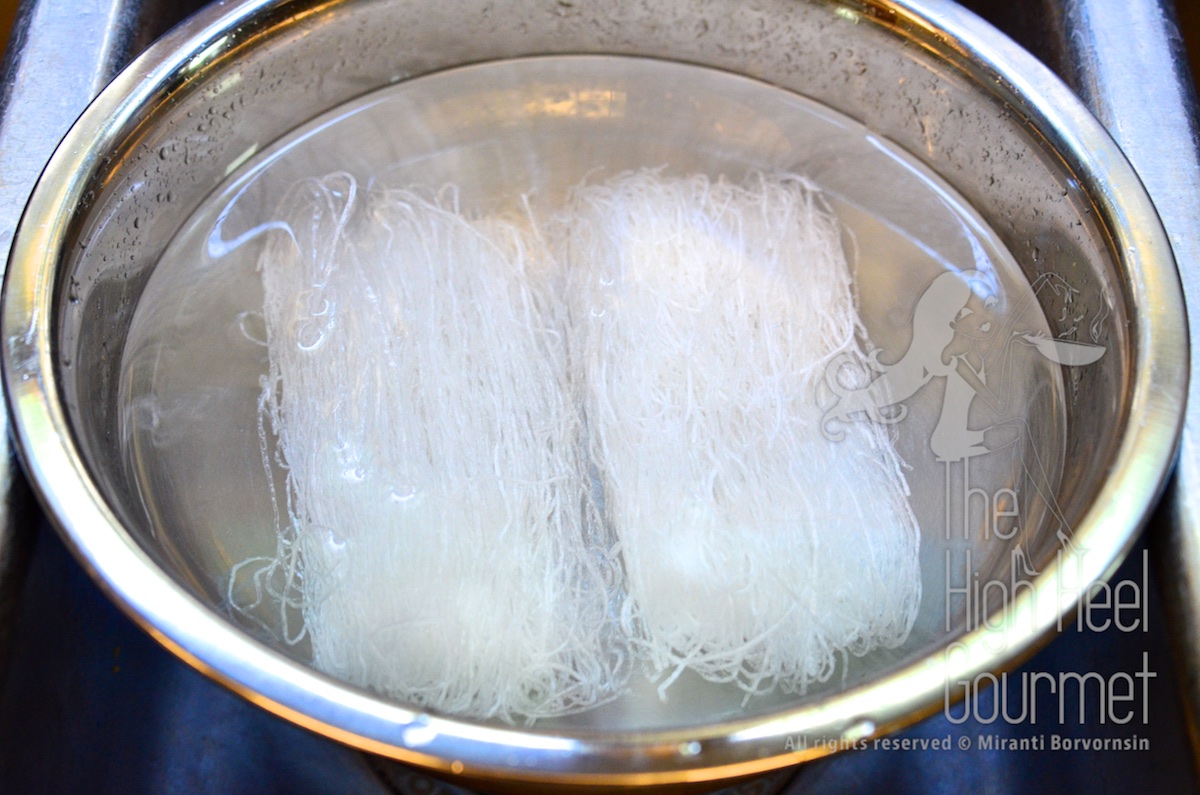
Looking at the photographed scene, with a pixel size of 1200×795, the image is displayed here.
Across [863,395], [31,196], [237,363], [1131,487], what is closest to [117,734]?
[237,363]

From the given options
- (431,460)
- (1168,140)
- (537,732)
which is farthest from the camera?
(1168,140)

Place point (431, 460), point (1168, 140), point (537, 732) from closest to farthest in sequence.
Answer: point (537, 732) < point (431, 460) < point (1168, 140)

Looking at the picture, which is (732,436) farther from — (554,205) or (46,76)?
(46,76)

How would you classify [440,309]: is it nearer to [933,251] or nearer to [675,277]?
[675,277]

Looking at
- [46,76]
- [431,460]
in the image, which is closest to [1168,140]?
[431,460]

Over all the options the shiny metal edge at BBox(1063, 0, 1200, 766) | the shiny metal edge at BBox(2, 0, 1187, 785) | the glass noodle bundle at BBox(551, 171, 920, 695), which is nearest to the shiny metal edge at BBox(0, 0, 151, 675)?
the shiny metal edge at BBox(2, 0, 1187, 785)

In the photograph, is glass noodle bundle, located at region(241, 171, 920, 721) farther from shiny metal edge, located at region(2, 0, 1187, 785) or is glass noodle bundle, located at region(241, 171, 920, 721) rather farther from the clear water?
shiny metal edge, located at region(2, 0, 1187, 785)
